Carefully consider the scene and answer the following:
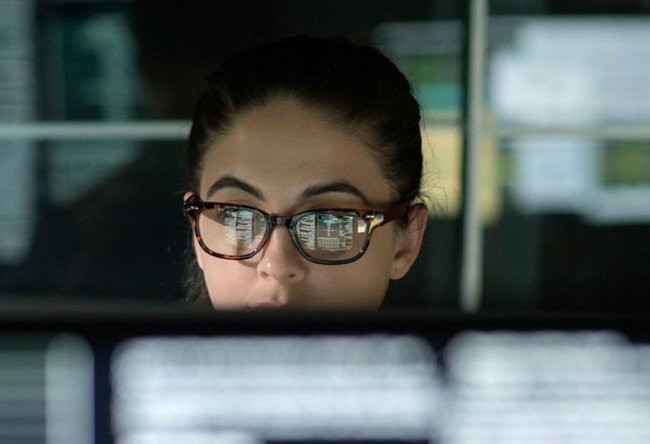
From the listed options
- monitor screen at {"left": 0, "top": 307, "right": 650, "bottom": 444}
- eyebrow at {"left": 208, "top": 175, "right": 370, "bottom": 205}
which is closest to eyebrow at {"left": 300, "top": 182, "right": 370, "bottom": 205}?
eyebrow at {"left": 208, "top": 175, "right": 370, "bottom": 205}

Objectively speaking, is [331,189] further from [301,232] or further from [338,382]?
[338,382]

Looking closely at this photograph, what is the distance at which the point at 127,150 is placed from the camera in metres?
2.59

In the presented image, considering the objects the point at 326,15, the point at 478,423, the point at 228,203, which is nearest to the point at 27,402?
the point at 478,423

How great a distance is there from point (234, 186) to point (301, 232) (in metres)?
0.10

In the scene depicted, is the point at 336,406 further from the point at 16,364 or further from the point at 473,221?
the point at 473,221

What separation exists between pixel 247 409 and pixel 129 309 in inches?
2.2

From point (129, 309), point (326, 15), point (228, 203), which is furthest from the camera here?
point (326, 15)

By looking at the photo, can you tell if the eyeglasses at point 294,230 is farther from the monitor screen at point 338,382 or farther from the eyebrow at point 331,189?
the monitor screen at point 338,382

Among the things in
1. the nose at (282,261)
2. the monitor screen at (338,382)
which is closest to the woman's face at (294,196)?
the nose at (282,261)

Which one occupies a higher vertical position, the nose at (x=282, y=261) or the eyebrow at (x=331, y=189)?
the eyebrow at (x=331, y=189)

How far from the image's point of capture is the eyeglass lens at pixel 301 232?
0.69 metres

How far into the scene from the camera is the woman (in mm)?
694

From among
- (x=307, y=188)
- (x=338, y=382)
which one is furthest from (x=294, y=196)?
(x=338, y=382)

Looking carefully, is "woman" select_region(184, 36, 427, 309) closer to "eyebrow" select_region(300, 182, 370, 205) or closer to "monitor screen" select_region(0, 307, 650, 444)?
"eyebrow" select_region(300, 182, 370, 205)
